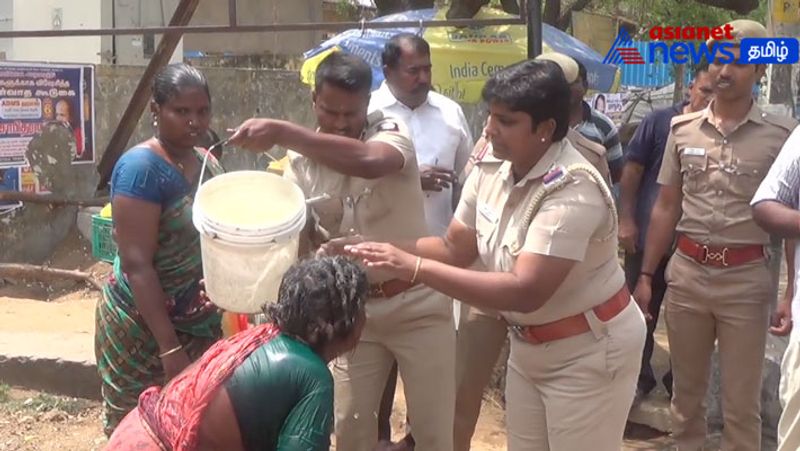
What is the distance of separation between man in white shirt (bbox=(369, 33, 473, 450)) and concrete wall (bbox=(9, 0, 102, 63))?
13.5 metres

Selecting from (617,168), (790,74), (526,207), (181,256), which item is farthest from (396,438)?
(790,74)

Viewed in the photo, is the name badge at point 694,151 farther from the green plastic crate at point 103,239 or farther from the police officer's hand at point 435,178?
the green plastic crate at point 103,239

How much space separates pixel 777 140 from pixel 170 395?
2656 mm

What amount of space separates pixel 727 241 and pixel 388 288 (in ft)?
4.93

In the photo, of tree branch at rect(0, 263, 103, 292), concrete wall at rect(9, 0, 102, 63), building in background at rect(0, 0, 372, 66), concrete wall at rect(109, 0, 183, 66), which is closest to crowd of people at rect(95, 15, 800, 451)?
tree branch at rect(0, 263, 103, 292)

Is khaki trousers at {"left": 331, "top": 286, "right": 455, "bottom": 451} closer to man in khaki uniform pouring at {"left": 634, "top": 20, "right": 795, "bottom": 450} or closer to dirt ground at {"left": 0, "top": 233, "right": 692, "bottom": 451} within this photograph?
man in khaki uniform pouring at {"left": 634, "top": 20, "right": 795, "bottom": 450}

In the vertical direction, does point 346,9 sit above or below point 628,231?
above

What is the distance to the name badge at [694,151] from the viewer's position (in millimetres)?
4000

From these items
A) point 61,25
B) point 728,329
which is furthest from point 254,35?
point 728,329

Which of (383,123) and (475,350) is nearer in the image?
(383,123)

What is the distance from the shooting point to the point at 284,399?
7.43ft

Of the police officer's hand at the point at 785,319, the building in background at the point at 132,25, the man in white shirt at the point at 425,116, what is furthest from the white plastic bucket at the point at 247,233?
the building in background at the point at 132,25

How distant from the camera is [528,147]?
8.94ft

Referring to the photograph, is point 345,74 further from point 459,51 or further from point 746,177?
point 459,51
